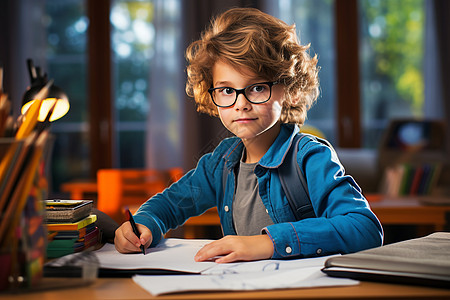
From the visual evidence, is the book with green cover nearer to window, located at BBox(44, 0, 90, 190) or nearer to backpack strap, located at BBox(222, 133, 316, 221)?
backpack strap, located at BBox(222, 133, 316, 221)

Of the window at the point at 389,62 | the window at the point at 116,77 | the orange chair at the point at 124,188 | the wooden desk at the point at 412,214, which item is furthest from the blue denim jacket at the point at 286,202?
the window at the point at 389,62

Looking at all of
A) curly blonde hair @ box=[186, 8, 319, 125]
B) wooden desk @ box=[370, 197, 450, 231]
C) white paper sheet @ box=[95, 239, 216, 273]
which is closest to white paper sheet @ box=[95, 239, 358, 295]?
white paper sheet @ box=[95, 239, 216, 273]

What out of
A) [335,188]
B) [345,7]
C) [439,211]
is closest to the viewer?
[335,188]

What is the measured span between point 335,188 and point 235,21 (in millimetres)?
458

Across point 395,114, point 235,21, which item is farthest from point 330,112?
point 235,21

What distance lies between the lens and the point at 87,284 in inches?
26.3

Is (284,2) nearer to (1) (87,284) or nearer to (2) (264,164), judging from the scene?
(2) (264,164)

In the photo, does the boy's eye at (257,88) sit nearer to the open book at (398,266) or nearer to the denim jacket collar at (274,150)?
the denim jacket collar at (274,150)

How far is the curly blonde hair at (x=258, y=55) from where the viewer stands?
43.7 inches

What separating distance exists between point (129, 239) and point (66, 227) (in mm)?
110

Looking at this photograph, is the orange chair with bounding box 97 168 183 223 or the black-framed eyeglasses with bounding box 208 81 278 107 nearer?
the black-framed eyeglasses with bounding box 208 81 278 107

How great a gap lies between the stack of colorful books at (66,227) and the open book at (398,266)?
1.34 ft

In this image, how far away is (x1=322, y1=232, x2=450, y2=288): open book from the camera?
63 cm

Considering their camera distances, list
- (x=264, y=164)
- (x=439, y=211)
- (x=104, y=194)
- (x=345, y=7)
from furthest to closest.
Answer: (x=345, y=7) → (x=104, y=194) → (x=439, y=211) → (x=264, y=164)
